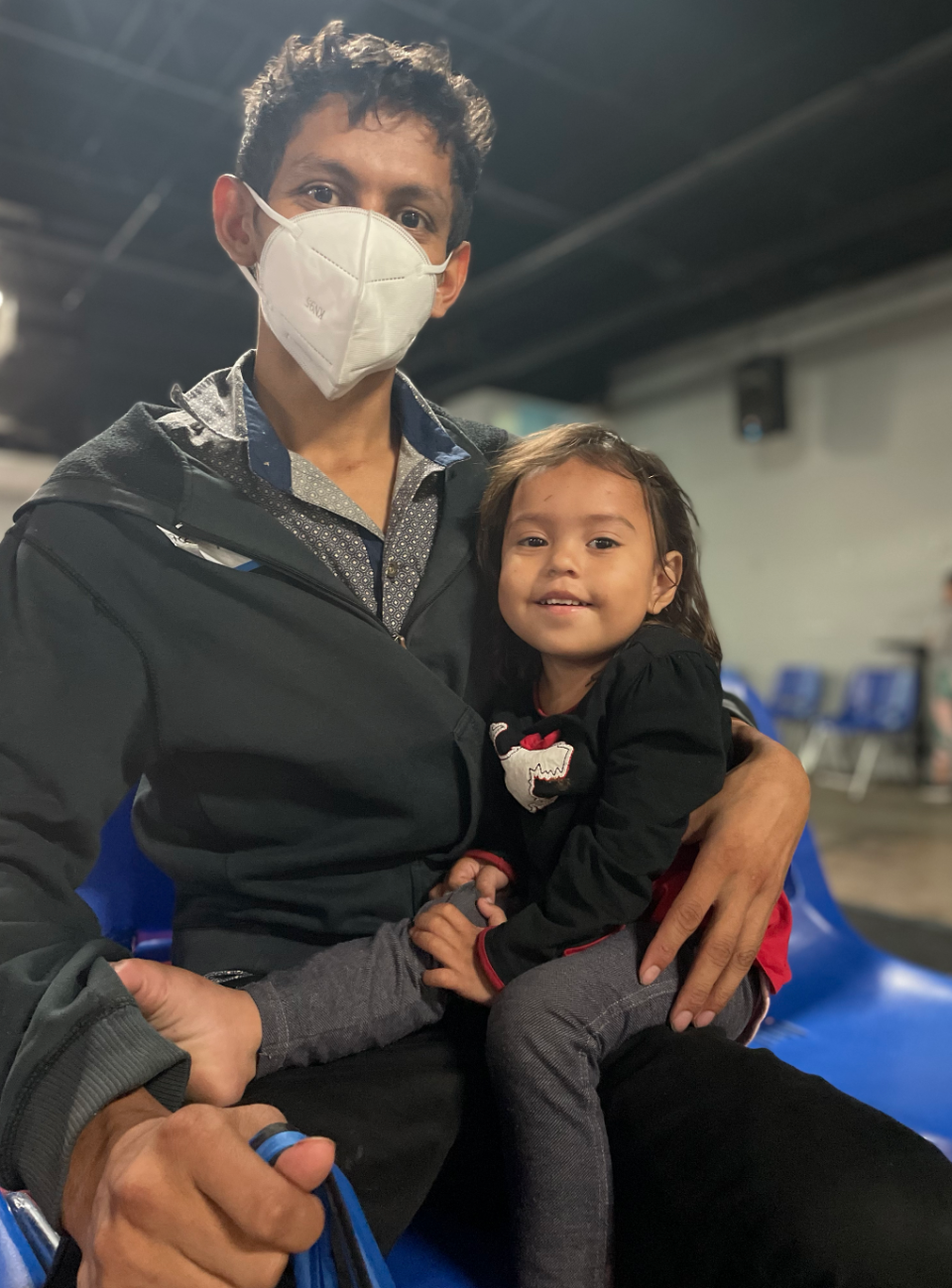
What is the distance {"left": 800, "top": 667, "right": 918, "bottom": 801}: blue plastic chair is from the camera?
22.1 ft

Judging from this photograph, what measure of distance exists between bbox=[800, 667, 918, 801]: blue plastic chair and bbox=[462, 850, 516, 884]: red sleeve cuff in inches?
242

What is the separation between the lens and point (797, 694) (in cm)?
747

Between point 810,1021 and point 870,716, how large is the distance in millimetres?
6000

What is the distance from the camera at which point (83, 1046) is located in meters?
0.62

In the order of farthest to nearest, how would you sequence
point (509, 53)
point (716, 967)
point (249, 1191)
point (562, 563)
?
point (509, 53) < point (562, 563) < point (716, 967) < point (249, 1191)

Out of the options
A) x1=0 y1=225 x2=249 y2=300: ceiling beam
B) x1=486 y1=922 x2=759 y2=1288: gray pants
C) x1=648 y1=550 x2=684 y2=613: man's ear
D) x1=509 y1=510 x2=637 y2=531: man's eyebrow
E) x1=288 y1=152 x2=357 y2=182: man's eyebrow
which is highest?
x1=0 y1=225 x2=249 y2=300: ceiling beam

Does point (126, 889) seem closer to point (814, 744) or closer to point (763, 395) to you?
point (814, 744)

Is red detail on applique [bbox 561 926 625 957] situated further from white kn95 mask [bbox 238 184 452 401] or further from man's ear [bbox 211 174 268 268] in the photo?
man's ear [bbox 211 174 268 268]

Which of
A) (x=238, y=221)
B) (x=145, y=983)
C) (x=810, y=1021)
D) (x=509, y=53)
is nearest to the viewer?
(x=145, y=983)

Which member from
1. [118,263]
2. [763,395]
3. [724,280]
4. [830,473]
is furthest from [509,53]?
[830,473]

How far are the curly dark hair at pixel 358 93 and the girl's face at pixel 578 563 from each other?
0.36 metres

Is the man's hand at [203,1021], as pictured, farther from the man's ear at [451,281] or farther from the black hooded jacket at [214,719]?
the man's ear at [451,281]

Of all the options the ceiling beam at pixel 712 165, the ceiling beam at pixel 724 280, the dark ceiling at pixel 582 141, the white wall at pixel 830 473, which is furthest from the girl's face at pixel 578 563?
the white wall at pixel 830 473

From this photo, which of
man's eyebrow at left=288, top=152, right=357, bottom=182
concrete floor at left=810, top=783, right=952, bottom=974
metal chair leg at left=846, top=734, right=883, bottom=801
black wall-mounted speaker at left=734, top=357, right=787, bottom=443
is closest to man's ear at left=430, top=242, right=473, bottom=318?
man's eyebrow at left=288, top=152, right=357, bottom=182
